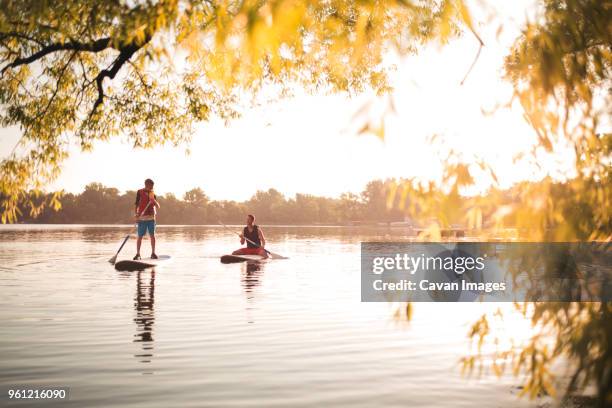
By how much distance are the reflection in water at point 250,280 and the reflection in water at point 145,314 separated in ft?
4.99

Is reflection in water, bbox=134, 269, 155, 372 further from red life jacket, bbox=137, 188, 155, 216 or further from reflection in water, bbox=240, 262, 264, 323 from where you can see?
red life jacket, bbox=137, 188, 155, 216

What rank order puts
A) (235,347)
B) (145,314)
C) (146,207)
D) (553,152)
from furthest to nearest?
(146,207), (145,314), (235,347), (553,152)

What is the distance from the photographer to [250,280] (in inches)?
613

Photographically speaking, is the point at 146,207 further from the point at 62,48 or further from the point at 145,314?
the point at 62,48

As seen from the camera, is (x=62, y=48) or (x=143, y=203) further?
(x=143, y=203)

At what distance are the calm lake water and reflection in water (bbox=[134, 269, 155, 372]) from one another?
3 cm

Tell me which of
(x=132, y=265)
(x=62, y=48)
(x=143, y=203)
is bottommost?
(x=132, y=265)

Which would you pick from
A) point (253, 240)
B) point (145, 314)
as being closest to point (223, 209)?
point (253, 240)

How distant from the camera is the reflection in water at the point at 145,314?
7227 mm

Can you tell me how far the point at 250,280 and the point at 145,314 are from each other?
585cm

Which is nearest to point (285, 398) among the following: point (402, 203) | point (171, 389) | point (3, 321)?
point (171, 389)

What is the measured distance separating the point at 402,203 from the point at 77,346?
4716 mm

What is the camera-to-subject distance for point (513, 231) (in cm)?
470

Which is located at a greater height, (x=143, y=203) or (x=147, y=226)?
(x=143, y=203)
